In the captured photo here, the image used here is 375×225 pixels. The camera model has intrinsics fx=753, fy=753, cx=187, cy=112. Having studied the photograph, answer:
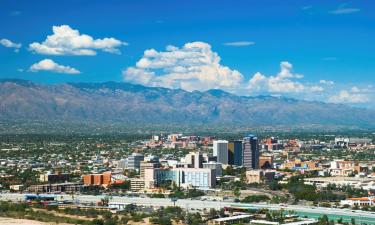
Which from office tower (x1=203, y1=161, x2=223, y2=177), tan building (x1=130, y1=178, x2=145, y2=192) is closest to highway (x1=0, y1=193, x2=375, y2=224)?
tan building (x1=130, y1=178, x2=145, y2=192)

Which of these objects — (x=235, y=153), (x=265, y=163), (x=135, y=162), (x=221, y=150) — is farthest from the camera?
(x=235, y=153)

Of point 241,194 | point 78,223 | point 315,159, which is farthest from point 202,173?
point 315,159

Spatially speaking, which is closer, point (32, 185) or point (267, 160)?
point (32, 185)

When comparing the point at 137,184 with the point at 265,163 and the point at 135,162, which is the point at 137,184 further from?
the point at 265,163

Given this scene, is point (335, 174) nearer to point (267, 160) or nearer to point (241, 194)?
point (267, 160)

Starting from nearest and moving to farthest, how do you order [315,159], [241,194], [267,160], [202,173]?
[241,194]
[202,173]
[267,160]
[315,159]

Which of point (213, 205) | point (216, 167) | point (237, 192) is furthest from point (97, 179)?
point (213, 205)

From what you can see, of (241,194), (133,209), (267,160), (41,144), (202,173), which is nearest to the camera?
(133,209)
